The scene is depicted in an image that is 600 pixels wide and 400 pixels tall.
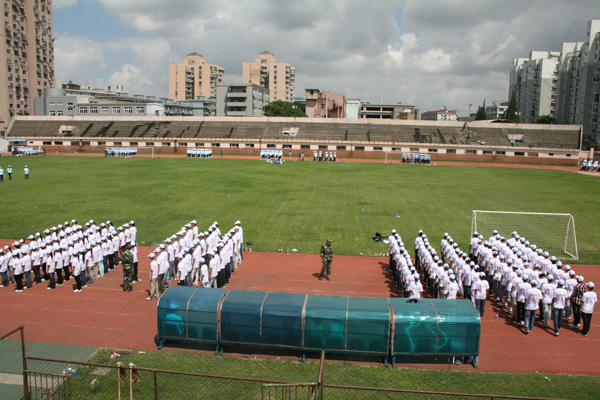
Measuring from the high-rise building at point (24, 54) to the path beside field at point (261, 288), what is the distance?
3480 inches

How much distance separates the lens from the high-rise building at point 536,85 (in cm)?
10969

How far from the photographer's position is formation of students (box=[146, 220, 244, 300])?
44.7 feet

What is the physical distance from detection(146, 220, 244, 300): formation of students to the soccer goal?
482 inches

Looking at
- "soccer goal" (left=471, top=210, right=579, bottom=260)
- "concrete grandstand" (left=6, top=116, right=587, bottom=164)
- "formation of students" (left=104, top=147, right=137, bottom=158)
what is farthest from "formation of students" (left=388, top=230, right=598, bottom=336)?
"formation of students" (left=104, top=147, right=137, bottom=158)

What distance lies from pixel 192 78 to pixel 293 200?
158 m

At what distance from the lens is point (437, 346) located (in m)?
9.92

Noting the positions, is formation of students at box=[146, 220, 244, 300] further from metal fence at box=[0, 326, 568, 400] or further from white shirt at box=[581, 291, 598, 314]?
white shirt at box=[581, 291, 598, 314]

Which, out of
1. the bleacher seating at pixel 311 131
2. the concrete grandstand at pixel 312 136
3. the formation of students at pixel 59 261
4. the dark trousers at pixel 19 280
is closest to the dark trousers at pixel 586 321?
the formation of students at pixel 59 261

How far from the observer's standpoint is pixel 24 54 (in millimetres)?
89188

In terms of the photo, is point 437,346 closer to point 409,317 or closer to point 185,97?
point 409,317

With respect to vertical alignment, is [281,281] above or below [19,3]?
below

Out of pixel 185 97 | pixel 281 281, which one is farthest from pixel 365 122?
pixel 185 97

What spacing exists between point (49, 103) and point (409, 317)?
104610mm

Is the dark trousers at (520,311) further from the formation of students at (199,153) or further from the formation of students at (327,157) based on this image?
the formation of students at (199,153)
